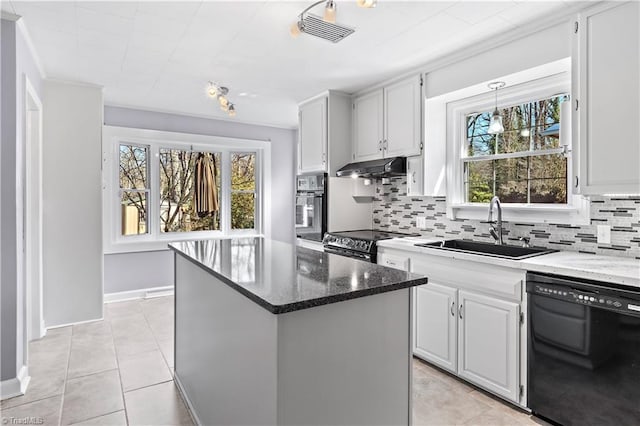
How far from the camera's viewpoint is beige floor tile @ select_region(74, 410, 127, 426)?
2.14 metres

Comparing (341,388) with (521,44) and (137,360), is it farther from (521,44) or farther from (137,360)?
(521,44)

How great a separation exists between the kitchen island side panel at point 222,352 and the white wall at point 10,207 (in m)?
1.00

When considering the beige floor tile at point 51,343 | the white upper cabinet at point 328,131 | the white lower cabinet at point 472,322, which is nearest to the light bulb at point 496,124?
the white lower cabinet at point 472,322

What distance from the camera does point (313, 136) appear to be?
4242mm

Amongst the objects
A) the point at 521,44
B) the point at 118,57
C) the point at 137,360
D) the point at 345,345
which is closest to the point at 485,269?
the point at 345,345

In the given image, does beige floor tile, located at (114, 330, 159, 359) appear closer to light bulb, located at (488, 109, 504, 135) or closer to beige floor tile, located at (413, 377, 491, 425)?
beige floor tile, located at (413, 377, 491, 425)

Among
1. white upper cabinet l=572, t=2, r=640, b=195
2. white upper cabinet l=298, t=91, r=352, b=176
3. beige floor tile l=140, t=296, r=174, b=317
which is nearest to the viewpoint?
white upper cabinet l=572, t=2, r=640, b=195

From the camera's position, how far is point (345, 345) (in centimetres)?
139

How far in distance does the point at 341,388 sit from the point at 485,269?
1.42 metres

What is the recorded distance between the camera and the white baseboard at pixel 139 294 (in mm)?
4586

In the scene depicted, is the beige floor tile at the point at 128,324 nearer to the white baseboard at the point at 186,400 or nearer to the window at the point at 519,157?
the white baseboard at the point at 186,400

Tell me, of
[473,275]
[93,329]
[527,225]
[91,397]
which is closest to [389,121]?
[527,225]

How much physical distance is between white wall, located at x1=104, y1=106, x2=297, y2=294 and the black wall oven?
1382mm

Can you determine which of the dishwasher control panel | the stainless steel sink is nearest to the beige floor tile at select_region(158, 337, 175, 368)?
the stainless steel sink
